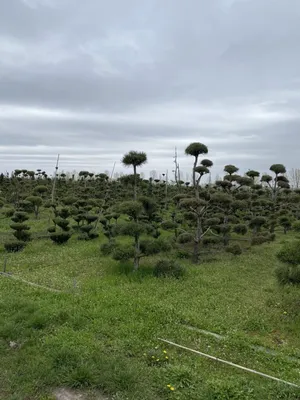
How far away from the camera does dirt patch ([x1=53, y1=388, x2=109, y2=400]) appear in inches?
158

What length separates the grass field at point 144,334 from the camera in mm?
4207

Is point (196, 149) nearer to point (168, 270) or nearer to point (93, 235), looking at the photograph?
point (168, 270)

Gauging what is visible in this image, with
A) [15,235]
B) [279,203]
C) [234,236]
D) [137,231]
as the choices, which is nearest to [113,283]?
[137,231]

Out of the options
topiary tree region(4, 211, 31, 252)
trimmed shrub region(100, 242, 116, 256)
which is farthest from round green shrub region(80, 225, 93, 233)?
trimmed shrub region(100, 242, 116, 256)

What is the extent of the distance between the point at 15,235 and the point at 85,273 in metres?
5.25

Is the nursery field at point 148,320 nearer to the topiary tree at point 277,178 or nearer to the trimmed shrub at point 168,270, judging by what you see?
the trimmed shrub at point 168,270

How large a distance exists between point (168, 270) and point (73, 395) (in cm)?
542

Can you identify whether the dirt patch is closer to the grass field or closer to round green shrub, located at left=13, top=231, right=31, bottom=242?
the grass field

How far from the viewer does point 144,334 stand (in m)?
5.62

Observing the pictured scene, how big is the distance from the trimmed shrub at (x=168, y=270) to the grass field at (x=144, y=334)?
0.29m

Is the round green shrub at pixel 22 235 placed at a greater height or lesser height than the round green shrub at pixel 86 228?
lesser

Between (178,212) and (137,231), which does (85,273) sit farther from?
(178,212)

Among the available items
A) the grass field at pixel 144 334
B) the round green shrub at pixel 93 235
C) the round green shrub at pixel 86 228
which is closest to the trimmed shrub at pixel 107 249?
the grass field at pixel 144 334

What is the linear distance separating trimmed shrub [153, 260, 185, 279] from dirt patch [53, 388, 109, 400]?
16.9ft
